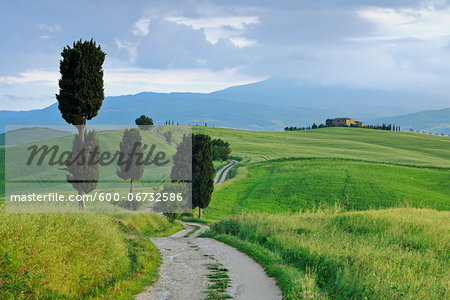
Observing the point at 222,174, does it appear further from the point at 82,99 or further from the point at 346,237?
the point at 346,237

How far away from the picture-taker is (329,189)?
6247 cm

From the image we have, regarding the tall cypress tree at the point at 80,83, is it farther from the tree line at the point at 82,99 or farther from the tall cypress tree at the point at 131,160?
the tall cypress tree at the point at 131,160

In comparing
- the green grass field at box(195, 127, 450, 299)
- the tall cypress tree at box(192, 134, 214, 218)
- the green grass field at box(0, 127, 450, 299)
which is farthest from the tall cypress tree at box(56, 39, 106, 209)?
the tall cypress tree at box(192, 134, 214, 218)

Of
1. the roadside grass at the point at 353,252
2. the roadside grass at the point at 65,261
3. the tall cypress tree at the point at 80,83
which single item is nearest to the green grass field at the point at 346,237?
the roadside grass at the point at 353,252

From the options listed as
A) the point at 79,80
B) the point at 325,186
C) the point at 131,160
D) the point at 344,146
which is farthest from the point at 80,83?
the point at 344,146

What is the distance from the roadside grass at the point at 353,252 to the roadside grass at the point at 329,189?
26185 mm

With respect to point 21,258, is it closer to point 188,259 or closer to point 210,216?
point 188,259

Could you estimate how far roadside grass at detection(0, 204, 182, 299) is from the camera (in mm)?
11500

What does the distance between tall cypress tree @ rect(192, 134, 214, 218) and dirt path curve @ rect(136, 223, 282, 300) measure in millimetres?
28408

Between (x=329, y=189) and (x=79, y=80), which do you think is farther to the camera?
(x=329, y=189)

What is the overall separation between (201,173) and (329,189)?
23.7 meters

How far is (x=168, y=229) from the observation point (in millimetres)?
37062

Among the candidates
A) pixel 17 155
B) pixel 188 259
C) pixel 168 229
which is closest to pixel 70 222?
pixel 188 259

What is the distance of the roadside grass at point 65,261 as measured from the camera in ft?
37.7
